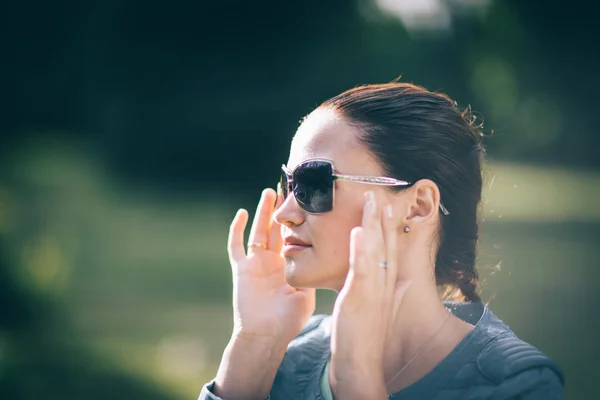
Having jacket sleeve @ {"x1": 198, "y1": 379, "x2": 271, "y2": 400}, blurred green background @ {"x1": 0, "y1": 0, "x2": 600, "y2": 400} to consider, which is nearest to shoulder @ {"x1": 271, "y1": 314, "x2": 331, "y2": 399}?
jacket sleeve @ {"x1": 198, "y1": 379, "x2": 271, "y2": 400}

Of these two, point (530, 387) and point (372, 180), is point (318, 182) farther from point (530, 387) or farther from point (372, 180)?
point (530, 387)

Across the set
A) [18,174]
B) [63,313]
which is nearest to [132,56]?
[18,174]

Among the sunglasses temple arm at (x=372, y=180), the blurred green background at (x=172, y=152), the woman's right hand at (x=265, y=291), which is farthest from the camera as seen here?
the blurred green background at (x=172, y=152)

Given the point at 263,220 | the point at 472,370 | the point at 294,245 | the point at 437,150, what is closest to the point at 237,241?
the point at 263,220

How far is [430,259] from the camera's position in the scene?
6.93ft

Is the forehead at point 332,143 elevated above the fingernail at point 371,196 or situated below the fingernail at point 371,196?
above

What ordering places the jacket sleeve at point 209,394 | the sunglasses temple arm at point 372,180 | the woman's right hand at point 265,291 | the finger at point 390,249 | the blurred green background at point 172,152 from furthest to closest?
the blurred green background at point 172,152 < the woman's right hand at point 265,291 < the jacket sleeve at point 209,394 < the sunglasses temple arm at point 372,180 < the finger at point 390,249

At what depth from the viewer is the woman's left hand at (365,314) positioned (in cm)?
179

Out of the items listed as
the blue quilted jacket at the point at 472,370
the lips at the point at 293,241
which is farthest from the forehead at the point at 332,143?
the blue quilted jacket at the point at 472,370

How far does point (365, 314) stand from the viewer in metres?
1.82

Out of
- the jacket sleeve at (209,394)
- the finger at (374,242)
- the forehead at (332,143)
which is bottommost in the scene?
the jacket sleeve at (209,394)

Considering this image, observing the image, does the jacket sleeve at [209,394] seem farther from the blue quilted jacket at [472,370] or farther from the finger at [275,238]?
the finger at [275,238]

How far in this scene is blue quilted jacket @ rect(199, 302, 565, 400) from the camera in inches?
69.6

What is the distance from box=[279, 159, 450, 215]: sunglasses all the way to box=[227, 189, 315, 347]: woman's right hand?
29 centimetres
